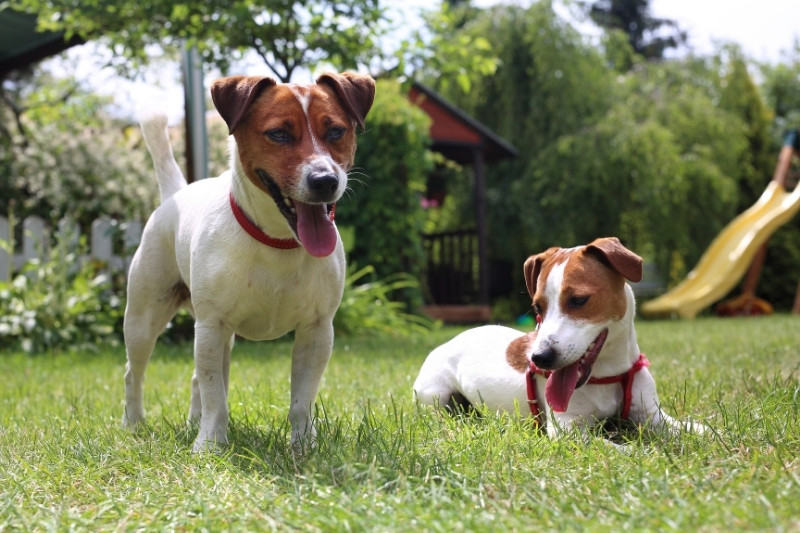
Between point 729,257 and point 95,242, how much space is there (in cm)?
1002

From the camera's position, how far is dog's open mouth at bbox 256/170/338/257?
2.72 m

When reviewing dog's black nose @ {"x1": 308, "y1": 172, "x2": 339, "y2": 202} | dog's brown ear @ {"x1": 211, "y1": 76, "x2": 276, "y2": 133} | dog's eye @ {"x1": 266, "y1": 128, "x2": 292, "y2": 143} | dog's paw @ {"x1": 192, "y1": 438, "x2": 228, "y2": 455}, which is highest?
dog's brown ear @ {"x1": 211, "y1": 76, "x2": 276, "y2": 133}

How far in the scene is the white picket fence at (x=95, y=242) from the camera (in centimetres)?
788

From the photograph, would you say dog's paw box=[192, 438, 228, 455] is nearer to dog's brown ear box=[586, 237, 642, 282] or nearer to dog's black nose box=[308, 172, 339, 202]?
dog's black nose box=[308, 172, 339, 202]

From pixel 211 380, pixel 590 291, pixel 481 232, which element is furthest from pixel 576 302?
pixel 481 232

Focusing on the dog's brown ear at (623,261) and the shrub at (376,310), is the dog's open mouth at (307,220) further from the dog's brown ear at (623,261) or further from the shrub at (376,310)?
the shrub at (376,310)

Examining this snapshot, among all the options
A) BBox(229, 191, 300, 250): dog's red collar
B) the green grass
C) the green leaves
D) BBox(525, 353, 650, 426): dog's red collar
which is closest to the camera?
the green grass

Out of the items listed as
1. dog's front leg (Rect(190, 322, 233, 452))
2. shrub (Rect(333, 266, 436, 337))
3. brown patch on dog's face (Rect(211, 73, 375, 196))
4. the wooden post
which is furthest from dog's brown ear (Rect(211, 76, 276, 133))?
the wooden post

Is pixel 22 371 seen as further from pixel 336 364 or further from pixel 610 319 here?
pixel 610 319

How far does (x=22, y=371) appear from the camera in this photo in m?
5.77

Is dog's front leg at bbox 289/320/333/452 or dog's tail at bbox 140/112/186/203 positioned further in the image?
dog's tail at bbox 140/112/186/203

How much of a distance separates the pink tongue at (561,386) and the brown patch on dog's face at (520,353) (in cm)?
28

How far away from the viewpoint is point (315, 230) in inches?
108

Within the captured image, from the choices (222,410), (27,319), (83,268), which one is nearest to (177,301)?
(222,410)
